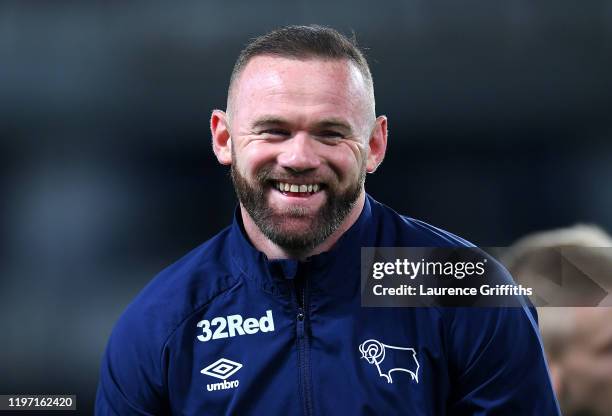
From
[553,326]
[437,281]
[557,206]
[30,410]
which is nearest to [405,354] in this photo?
[437,281]

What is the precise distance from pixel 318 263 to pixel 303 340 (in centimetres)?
14

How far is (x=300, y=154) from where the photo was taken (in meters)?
1.51

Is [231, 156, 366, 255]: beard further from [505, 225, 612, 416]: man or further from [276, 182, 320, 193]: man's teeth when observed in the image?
[505, 225, 612, 416]: man

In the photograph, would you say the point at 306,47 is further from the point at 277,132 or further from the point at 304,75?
the point at 277,132

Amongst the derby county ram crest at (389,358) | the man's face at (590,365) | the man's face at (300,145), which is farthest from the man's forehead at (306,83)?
the man's face at (590,365)

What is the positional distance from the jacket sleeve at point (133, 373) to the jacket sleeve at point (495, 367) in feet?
1.75

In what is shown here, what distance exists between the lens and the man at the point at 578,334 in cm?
202

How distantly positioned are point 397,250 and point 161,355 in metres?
0.48

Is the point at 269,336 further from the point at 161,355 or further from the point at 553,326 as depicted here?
the point at 553,326

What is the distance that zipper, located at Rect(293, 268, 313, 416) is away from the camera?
1.51 m

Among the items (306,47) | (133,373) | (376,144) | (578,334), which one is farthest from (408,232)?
(578,334)

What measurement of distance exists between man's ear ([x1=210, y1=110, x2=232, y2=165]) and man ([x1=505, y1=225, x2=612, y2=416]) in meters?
0.72

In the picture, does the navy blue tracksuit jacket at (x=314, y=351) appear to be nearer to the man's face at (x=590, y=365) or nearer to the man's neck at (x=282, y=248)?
the man's neck at (x=282, y=248)

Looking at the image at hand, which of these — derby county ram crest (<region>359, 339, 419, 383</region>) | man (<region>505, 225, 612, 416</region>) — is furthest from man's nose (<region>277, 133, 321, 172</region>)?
man (<region>505, 225, 612, 416</region>)
